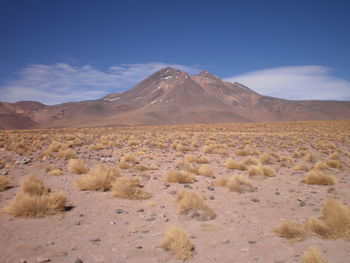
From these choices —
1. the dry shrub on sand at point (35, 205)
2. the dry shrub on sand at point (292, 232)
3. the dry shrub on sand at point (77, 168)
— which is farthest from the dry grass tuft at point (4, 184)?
the dry shrub on sand at point (292, 232)

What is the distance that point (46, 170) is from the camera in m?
9.53

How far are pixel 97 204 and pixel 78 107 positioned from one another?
7306 inches

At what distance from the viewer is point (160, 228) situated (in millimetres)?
4621

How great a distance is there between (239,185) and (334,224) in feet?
10.1

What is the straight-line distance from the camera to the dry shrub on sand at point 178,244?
143 inches

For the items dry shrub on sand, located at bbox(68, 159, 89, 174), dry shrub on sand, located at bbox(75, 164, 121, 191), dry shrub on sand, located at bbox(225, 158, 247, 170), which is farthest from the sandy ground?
dry shrub on sand, located at bbox(225, 158, 247, 170)

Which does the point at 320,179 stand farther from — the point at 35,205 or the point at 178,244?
the point at 35,205

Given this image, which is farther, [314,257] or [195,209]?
[195,209]

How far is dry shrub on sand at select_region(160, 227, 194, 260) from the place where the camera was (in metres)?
3.64

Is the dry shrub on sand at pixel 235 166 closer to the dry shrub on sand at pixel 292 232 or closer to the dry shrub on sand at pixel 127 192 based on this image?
the dry shrub on sand at pixel 127 192

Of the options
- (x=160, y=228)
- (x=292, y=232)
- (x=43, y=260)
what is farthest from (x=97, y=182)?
(x=292, y=232)

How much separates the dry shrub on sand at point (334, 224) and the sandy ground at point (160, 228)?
168 mm

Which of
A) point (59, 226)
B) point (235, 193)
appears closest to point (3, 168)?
point (59, 226)

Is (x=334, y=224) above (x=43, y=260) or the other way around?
above
